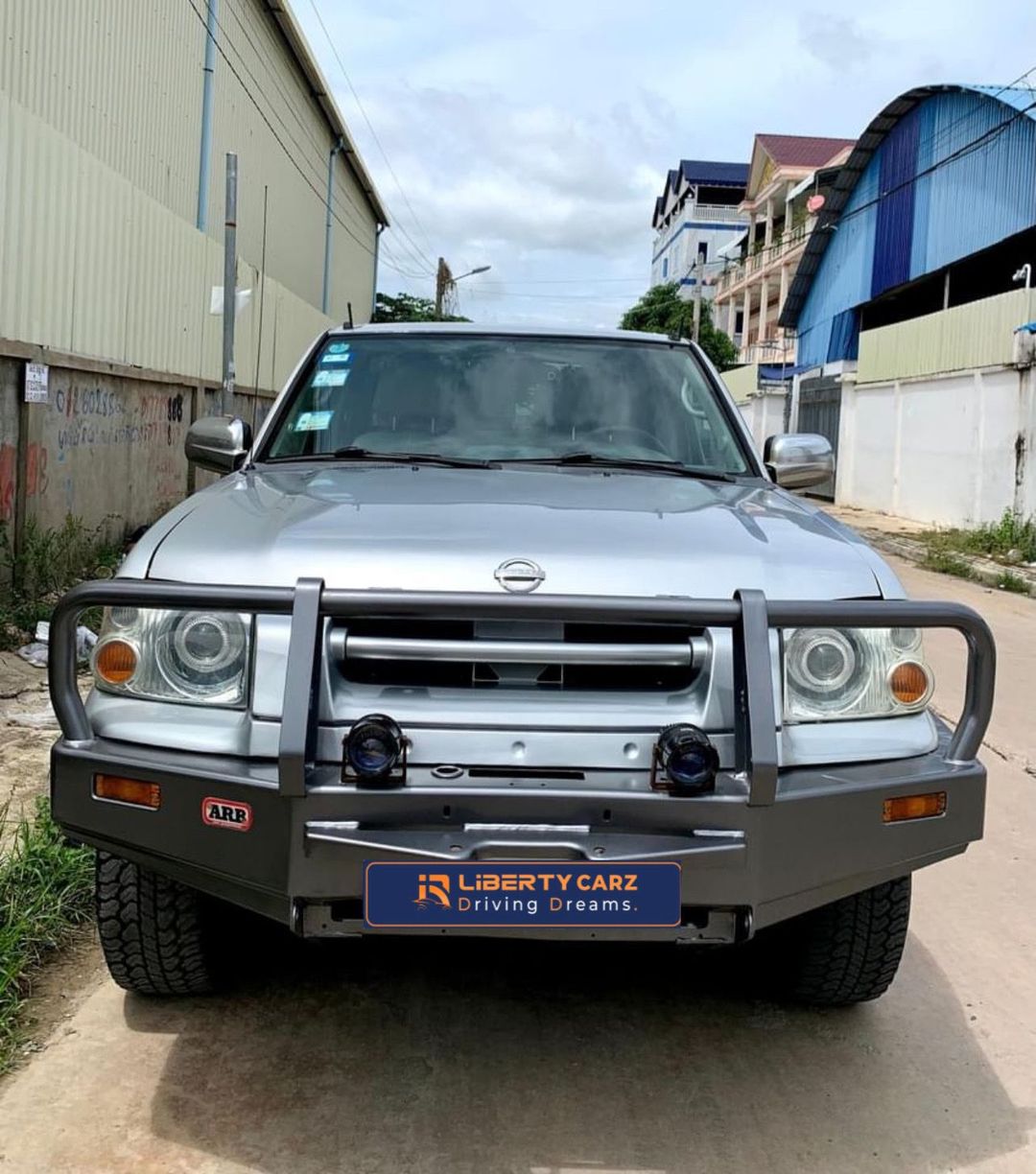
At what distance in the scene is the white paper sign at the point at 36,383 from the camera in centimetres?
824

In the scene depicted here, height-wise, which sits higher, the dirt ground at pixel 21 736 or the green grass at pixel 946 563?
the green grass at pixel 946 563

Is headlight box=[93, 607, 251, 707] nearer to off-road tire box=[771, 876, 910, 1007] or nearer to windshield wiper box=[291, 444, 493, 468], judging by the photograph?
windshield wiper box=[291, 444, 493, 468]

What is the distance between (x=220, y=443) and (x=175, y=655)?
5.10ft

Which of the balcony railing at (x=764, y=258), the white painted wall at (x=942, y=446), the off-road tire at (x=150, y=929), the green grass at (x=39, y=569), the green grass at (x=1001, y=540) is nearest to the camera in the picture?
the off-road tire at (x=150, y=929)

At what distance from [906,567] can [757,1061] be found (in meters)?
12.6

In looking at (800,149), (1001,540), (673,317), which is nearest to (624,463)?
(1001,540)

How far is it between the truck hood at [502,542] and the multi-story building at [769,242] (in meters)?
44.9

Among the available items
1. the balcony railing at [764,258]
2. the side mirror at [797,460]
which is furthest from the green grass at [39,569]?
the balcony railing at [764,258]

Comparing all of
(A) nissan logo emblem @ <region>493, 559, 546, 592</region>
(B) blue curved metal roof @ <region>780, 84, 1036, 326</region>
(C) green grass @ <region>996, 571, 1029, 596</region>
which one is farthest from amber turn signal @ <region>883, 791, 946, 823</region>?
(B) blue curved metal roof @ <region>780, 84, 1036, 326</region>

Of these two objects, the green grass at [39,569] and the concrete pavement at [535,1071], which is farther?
the green grass at [39,569]

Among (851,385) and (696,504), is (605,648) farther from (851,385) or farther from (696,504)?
(851,385)

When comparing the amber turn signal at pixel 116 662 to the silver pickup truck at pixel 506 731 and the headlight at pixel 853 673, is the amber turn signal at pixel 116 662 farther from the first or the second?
the headlight at pixel 853 673

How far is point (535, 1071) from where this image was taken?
9.80 feet

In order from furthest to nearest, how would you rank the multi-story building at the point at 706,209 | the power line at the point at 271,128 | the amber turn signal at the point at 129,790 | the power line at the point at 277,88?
the multi-story building at the point at 706,209 → the power line at the point at 277,88 → the power line at the point at 271,128 → the amber turn signal at the point at 129,790
